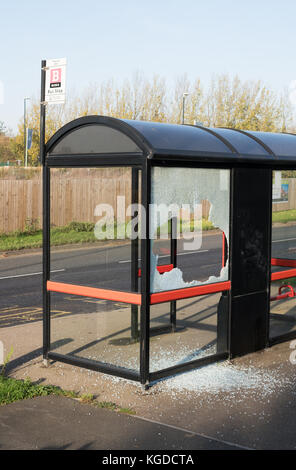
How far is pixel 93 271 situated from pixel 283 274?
2.44 metres

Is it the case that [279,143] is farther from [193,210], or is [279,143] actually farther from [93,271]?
[93,271]

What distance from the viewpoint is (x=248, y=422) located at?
224 inches

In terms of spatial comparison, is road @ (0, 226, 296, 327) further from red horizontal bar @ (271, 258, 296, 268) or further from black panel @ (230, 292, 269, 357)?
black panel @ (230, 292, 269, 357)

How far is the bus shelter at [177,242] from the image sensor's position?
6547 mm

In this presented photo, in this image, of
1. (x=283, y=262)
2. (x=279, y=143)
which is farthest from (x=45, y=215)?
(x=283, y=262)

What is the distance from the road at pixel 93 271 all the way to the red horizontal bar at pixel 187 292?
0.16 metres

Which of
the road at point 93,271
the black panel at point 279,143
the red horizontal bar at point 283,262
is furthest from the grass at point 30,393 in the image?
the black panel at point 279,143

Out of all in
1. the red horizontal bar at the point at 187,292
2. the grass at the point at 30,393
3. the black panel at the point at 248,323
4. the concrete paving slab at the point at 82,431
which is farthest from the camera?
the black panel at the point at 248,323

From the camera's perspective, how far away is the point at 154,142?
20.9 feet

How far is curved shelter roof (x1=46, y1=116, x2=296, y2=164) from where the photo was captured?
6.41 metres

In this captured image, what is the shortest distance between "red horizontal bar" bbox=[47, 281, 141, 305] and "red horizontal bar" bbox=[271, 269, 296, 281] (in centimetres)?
224

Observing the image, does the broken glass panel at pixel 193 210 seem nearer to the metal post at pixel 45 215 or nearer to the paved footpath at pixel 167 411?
the paved footpath at pixel 167 411
